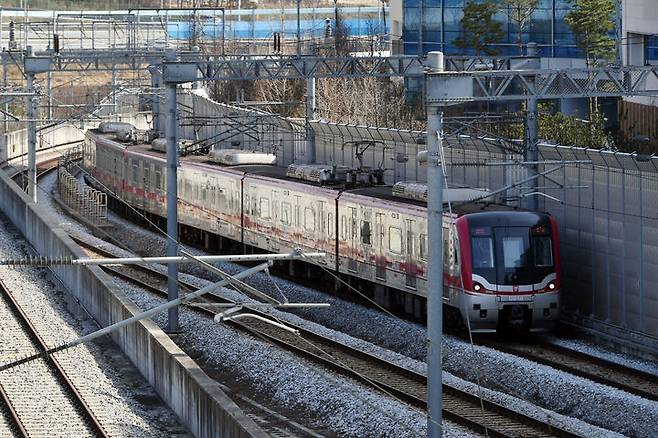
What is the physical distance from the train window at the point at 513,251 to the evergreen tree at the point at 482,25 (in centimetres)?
3157

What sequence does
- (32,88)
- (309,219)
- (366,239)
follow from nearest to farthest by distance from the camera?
1. (366,239)
2. (309,219)
3. (32,88)

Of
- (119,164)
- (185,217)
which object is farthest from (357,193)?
(119,164)

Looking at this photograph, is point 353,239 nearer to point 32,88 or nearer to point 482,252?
point 482,252

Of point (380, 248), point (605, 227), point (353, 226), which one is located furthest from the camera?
point (353, 226)

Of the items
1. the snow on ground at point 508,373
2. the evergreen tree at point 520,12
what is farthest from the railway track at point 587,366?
the evergreen tree at point 520,12

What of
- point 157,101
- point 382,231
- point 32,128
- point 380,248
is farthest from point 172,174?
point 157,101

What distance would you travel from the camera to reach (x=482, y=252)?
24.4 m

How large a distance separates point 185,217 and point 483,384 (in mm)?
20080

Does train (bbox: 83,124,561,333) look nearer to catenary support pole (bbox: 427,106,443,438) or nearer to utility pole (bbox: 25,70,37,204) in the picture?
catenary support pole (bbox: 427,106,443,438)

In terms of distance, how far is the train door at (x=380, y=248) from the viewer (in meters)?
27.9

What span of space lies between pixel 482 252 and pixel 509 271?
562 millimetres

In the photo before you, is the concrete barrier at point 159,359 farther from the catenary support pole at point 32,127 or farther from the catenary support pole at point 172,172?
the catenary support pole at point 32,127

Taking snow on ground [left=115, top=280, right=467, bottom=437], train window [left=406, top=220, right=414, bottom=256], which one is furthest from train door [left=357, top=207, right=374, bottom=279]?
snow on ground [left=115, top=280, right=467, bottom=437]

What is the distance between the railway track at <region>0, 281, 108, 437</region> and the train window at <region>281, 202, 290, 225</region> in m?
7.83
